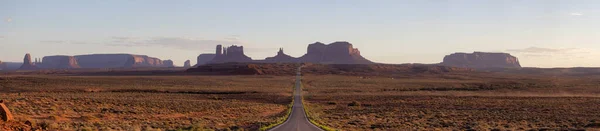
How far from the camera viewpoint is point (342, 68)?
470 ft

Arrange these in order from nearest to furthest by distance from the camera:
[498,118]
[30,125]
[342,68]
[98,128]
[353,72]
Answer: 1. [30,125]
2. [98,128]
3. [498,118]
4. [353,72]
5. [342,68]

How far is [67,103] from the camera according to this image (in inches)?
1180

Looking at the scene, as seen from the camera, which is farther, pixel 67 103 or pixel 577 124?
pixel 67 103

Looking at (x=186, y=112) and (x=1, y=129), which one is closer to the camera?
(x=1, y=129)

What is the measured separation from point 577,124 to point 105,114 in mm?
26858

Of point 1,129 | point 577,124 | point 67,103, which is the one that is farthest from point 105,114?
point 577,124

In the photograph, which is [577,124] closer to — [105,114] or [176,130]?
[176,130]

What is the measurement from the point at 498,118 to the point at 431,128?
8360 millimetres

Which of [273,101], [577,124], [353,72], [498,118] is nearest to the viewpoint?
[577,124]

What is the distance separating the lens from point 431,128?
2397 centimetres

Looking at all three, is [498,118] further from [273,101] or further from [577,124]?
[273,101]

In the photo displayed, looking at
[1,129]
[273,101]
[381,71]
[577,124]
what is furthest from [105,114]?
[381,71]

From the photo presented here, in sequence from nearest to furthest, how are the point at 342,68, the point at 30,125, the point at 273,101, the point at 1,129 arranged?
the point at 1,129, the point at 30,125, the point at 273,101, the point at 342,68

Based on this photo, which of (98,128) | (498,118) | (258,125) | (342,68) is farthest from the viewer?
(342,68)
